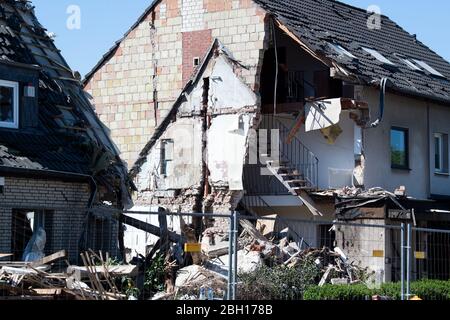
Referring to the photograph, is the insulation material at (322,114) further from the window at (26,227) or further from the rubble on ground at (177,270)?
the window at (26,227)

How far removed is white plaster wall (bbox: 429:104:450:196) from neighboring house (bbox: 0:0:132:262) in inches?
515

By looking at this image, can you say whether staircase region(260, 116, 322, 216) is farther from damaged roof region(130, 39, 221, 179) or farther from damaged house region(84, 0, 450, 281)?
damaged roof region(130, 39, 221, 179)

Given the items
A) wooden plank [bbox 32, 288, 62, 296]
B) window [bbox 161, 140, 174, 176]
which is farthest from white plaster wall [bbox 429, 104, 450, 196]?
wooden plank [bbox 32, 288, 62, 296]

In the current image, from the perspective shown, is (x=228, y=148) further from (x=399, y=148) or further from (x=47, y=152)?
(x=47, y=152)

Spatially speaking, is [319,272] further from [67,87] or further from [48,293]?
[48,293]

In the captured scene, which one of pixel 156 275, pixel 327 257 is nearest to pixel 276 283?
pixel 156 275

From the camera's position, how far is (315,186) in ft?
101

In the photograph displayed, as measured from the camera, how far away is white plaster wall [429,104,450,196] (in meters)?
34.2

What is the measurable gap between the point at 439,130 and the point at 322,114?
603cm

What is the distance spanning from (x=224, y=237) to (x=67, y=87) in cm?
690

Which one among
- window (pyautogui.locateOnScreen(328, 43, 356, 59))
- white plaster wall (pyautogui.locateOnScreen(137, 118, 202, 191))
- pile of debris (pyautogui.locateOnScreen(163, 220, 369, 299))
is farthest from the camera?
white plaster wall (pyautogui.locateOnScreen(137, 118, 202, 191))

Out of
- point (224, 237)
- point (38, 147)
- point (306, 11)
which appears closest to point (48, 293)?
point (38, 147)

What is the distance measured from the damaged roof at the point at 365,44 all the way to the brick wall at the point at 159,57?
1196 millimetres

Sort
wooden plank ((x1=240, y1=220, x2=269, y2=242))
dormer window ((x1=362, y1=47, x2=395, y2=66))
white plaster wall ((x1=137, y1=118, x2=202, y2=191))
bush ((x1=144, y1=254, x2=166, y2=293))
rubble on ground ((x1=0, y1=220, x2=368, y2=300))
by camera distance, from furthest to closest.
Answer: dormer window ((x1=362, y1=47, x2=395, y2=66))
white plaster wall ((x1=137, y1=118, x2=202, y2=191))
wooden plank ((x1=240, y1=220, x2=269, y2=242))
bush ((x1=144, y1=254, x2=166, y2=293))
rubble on ground ((x1=0, y1=220, x2=368, y2=300))
